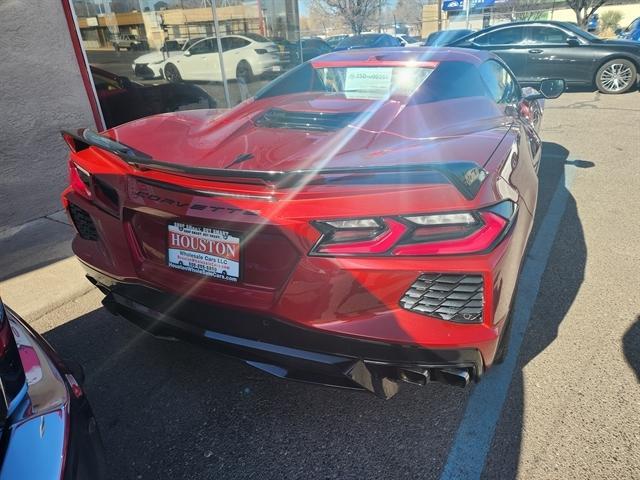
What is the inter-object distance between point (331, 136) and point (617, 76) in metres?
11.6

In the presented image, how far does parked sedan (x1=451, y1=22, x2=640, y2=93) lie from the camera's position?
35.4ft

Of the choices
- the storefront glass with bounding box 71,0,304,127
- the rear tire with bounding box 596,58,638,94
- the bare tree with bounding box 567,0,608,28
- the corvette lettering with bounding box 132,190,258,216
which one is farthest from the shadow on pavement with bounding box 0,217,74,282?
the bare tree with bounding box 567,0,608,28

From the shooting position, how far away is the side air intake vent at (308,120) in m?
2.47

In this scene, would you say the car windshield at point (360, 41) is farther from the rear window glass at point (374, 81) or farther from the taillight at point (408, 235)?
the taillight at point (408, 235)

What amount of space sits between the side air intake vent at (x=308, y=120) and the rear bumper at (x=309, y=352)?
1.11 metres

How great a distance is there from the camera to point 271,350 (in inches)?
72.0

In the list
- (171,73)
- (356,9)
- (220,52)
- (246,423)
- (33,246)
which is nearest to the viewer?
(246,423)

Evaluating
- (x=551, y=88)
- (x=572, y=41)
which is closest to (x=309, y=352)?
(x=551, y=88)

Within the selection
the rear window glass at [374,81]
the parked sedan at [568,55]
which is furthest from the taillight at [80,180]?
the parked sedan at [568,55]

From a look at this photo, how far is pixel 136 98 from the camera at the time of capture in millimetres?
6496

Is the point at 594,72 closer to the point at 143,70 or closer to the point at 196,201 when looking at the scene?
the point at 143,70

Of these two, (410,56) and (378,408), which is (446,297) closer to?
(378,408)

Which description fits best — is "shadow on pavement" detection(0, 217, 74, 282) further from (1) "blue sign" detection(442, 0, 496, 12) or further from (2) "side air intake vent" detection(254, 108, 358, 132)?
(1) "blue sign" detection(442, 0, 496, 12)

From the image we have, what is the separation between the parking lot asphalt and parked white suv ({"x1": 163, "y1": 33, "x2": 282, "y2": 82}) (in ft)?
17.6
